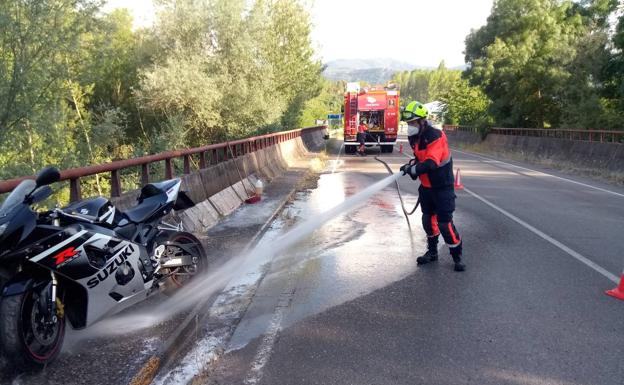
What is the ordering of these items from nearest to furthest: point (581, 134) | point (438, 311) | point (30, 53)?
point (438, 311) < point (30, 53) < point (581, 134)

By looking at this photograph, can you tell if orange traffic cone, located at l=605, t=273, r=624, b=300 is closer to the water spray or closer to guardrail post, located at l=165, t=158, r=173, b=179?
the water spray

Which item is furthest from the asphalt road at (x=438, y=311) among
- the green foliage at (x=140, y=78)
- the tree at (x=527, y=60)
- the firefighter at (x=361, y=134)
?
the tree at (x=527, y=60)

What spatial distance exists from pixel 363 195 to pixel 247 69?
1273 centimetres

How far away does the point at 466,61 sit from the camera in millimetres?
38969

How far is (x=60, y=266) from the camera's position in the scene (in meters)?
3.49

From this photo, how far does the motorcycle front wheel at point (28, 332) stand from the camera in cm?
325

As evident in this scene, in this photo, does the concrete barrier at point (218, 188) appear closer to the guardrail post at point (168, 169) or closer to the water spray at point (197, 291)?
the guardrail post at point (168, 169)

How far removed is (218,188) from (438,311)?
6.15m

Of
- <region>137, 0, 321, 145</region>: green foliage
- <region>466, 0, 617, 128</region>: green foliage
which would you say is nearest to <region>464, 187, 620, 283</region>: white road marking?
<region>137, 0, 321, 145</region>: green foliage

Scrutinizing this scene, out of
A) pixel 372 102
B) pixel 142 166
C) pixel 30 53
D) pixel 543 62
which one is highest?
pixel 543 62

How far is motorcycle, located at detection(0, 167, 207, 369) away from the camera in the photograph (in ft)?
10.7

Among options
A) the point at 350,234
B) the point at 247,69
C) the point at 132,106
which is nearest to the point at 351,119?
the point at 247,69

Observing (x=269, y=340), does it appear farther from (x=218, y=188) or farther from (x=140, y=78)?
(x=140, y=78)

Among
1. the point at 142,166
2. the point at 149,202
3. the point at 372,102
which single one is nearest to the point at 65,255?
the point at 149,202
